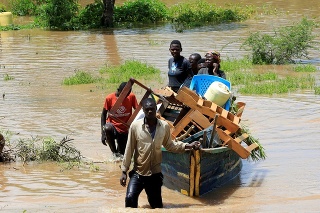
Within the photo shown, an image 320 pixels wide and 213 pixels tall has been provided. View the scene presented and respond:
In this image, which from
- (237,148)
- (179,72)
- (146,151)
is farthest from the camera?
(179,72)

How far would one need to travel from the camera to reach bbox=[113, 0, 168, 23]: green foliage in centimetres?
3062

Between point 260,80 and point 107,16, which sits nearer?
point 260,80

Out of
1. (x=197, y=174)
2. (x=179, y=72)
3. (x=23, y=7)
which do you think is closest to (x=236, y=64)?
(x=179, y=72)

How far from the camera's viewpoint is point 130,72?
17.9m

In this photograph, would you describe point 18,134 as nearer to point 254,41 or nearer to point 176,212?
point 176,212

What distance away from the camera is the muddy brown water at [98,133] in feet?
28.4

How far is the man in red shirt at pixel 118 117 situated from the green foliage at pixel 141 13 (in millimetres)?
20851

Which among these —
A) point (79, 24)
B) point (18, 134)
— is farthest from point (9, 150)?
point (79, 24)

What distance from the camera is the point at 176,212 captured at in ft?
25.4

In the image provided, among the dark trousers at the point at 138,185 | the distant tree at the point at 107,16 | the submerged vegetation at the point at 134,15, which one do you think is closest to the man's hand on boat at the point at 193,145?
the dark trousers at the point at 138,185

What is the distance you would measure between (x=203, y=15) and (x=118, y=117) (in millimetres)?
20740

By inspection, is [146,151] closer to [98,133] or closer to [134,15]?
[98,133]

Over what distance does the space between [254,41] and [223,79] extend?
30.8 ft

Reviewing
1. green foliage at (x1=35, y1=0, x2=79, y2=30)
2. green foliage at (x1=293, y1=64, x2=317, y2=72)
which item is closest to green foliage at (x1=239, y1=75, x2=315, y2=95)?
green foliage at (x1=293, y1=64, x2=317, y2=72)
